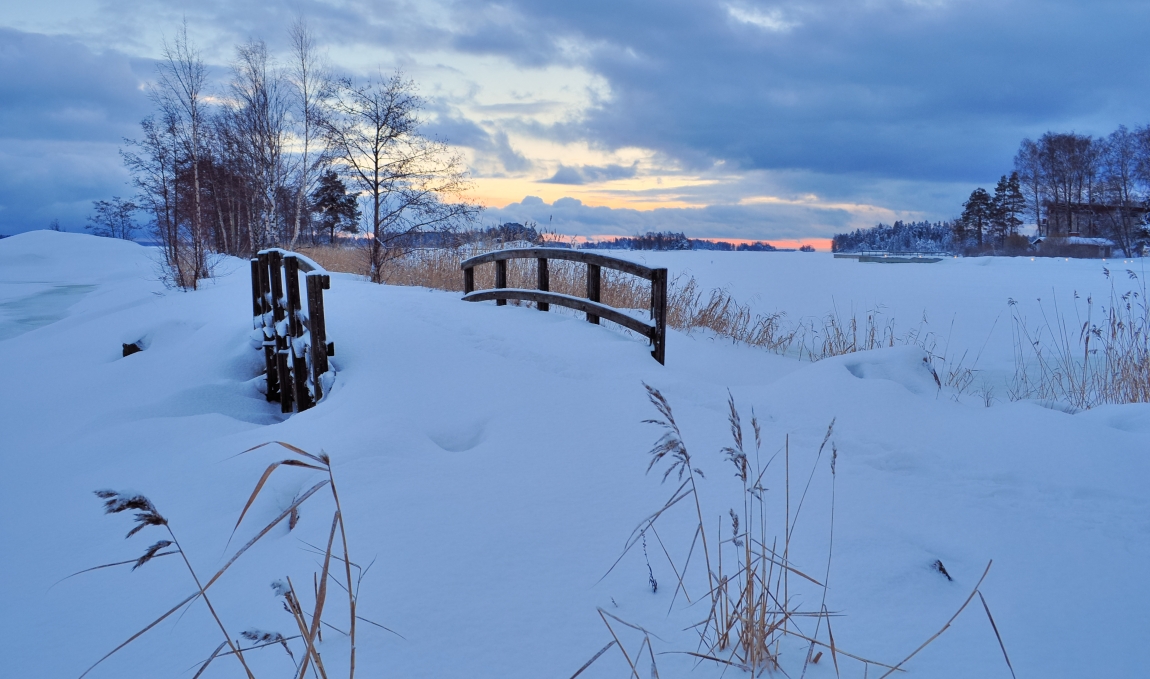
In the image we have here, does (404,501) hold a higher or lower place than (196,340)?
lower

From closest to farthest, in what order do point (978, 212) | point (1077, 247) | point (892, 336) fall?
point (892, 336) → point (1077, 247) → point (978, 212)

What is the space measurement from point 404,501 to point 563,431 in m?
1.26

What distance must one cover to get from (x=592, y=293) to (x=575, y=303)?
0.25m

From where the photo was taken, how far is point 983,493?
3.32 meters

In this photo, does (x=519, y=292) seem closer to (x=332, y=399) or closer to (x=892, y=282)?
(x=332, y=399)

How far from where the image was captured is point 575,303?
7.75 m

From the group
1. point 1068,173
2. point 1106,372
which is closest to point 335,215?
point 1106,372

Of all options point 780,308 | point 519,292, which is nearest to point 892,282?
point 780,308

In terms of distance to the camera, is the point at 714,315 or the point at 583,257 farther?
the point at 714,315

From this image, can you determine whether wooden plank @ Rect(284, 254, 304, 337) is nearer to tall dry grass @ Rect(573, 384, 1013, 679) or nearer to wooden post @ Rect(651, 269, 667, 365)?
wooden post @ Rect(651, 269, 667, 365)

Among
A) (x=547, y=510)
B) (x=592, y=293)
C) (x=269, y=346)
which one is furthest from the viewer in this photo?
(x=592, y=293)

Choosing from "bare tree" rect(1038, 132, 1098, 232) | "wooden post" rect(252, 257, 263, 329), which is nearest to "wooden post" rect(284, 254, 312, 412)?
"wooden post" rect(252, 257, 263, 329)

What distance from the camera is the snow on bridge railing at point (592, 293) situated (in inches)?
249

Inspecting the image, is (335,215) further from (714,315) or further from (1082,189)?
(1082,189)
